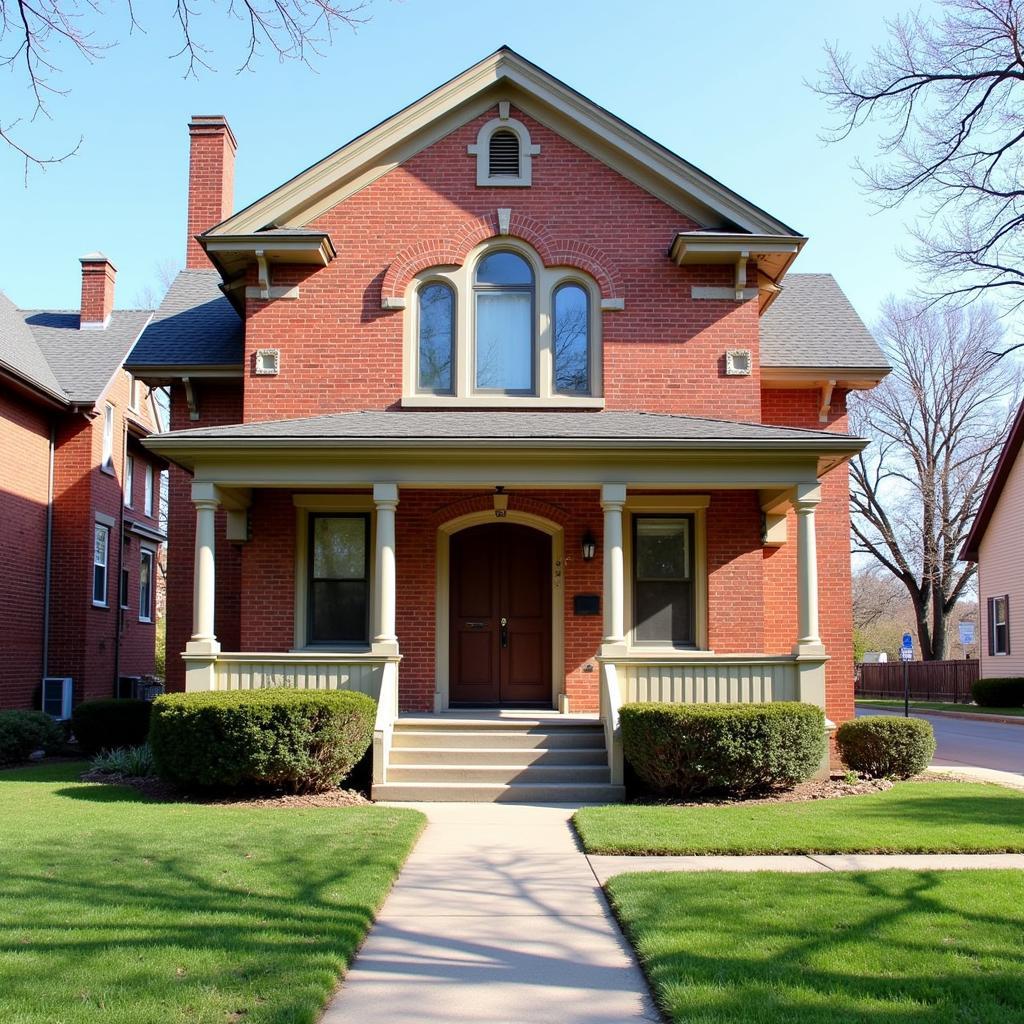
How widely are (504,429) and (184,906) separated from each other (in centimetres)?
780

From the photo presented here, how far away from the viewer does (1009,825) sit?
9.71 meters

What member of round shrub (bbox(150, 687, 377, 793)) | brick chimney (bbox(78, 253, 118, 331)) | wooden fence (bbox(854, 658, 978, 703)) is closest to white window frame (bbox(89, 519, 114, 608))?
brick chimney (bbox(78, 253, 118, 331))

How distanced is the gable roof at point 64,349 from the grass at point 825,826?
13.9 m

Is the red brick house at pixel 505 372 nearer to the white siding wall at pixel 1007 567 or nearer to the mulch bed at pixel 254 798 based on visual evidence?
the mulch bed at pixel 254 798

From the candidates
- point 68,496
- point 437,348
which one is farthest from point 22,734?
point 437,348

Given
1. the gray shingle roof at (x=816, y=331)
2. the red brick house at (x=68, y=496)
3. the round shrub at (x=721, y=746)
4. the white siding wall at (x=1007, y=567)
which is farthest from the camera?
the white siding wall at (x=1007, y=567)

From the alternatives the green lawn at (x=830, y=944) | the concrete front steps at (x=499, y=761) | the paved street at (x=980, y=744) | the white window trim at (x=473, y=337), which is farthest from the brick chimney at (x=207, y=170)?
the green lawn at (x=830, y=944)

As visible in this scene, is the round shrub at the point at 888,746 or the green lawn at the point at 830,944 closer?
the green lawn at the point at 830,944

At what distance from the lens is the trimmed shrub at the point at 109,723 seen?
15820 millimetres

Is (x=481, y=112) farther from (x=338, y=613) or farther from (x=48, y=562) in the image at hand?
(x=48, y=562)

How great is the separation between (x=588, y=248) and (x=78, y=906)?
1087 cm

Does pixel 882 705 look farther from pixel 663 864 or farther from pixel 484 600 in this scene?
pixel 663 864

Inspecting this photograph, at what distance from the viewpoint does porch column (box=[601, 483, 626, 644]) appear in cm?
1298

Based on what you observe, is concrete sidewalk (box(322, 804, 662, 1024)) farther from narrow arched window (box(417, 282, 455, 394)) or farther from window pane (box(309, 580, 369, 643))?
narrow arched window (box(417, 282, 455, 394))
